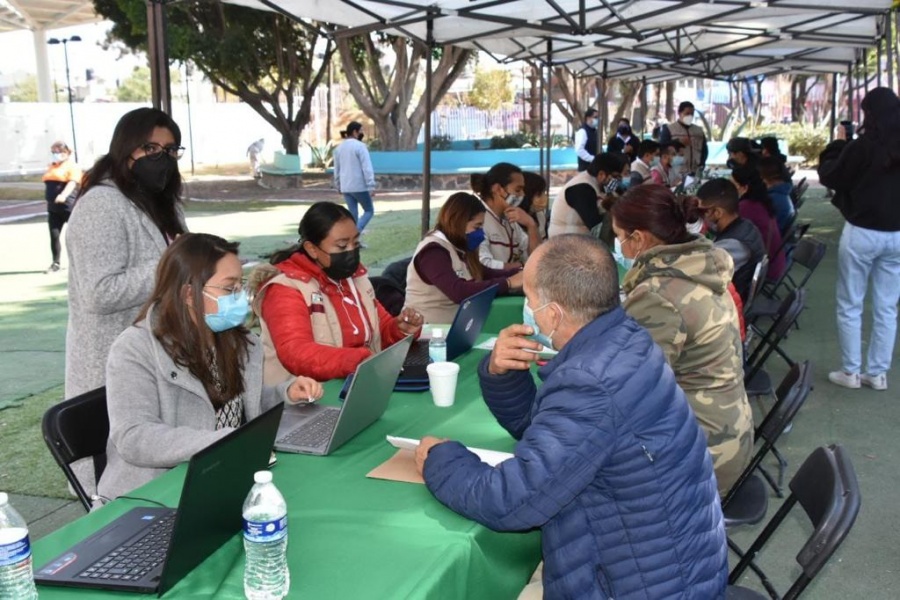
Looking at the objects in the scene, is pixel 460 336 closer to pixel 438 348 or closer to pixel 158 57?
pixel 438 348

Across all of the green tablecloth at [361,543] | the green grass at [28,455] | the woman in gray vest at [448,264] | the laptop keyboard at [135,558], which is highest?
the woman in gray vest at [448,264]

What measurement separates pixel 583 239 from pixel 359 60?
20.5m

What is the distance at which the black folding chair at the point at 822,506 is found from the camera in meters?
1.79

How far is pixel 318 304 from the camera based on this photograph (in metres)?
3.12

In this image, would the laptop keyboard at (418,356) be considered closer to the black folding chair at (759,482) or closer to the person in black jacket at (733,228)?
the black folding chair at (759,482)

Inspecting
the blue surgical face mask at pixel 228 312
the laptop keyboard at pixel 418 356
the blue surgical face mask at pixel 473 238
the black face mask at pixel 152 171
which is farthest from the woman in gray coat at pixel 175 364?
the blue surgical face mask at pixel 473 238

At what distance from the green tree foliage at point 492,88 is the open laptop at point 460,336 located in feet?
121

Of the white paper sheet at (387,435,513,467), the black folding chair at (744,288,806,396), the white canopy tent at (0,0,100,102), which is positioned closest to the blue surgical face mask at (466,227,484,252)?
the black folding chair at (744,288,806,396)

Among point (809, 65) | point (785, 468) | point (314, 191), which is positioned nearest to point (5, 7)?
point (314, 191)

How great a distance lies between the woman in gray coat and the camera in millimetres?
2131

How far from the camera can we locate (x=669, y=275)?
268 centimetres

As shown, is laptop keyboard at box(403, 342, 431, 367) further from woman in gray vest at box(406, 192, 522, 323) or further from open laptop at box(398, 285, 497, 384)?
woman in gray vest at box(406, 192, 522, 323)

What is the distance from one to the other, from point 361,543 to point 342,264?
60.4 inches

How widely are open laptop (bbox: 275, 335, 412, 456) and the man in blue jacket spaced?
0.38 metres
